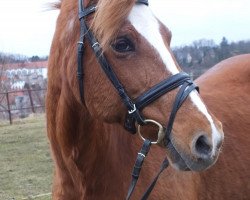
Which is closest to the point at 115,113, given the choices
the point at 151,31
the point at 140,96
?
the point at 140,96

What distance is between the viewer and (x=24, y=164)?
8.32 meters

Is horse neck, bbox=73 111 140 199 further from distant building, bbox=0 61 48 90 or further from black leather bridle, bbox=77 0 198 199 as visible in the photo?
distant building, bbox=0 61 48 90

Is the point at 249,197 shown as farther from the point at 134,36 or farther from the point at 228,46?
the point at 228,46

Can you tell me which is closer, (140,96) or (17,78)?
(140,96)

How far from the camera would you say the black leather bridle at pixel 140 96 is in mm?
2105

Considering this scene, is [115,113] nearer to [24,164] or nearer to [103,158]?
[103,158]

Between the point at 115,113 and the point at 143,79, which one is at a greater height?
the point at 143,79

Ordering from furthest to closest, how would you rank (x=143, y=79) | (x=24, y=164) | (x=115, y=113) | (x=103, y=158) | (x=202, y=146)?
(x=24, y=164) < (x=103, y=158) < (x=115, y=113) < (x=143, y=79) < (x=202, y=146)

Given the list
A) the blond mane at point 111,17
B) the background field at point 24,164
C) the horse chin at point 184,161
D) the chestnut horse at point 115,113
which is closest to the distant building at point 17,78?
the background field at point 24,164

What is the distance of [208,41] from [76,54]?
8.94 metres

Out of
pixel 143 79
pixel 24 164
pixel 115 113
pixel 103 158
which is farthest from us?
pixel 24 164

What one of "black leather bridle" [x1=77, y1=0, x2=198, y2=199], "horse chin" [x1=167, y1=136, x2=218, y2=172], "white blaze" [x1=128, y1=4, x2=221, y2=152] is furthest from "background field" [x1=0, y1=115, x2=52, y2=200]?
"white blaze" [x1=128, y1=4, x2=221, y2=152]

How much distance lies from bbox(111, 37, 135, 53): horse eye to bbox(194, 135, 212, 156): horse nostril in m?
0.56

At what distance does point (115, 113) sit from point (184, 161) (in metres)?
0.45
